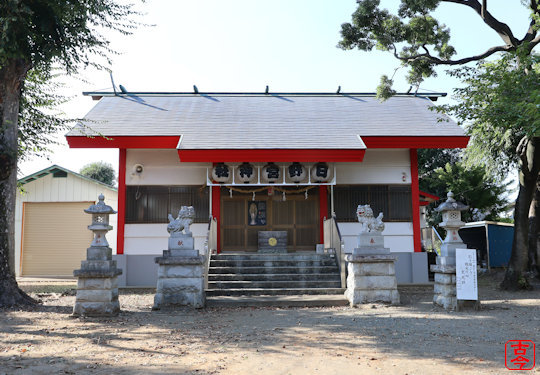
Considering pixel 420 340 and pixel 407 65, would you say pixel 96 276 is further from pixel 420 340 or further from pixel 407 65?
pixel 407 65

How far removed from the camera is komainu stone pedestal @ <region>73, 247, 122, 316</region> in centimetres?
820

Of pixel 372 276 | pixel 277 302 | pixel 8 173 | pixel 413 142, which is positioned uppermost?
pixel 413 142

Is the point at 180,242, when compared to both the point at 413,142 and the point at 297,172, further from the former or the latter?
the point at 413,142

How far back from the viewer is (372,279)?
9.52 m

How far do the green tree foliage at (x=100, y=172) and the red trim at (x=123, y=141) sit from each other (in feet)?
86.0

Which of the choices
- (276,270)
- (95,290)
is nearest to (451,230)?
(276,270)

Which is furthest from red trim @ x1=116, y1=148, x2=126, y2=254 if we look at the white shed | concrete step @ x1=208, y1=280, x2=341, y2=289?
the white shed

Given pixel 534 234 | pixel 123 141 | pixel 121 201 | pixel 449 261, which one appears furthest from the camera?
pixel 534 234

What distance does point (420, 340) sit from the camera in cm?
619

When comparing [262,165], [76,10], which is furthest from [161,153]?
[76,10]

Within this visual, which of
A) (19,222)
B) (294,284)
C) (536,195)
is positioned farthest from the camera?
(19,222)

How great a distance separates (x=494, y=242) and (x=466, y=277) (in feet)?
38.2

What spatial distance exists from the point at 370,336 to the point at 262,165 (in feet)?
24.7

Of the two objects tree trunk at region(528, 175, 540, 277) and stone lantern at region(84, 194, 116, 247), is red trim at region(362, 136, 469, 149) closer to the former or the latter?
tree trunk at region(528, 175, 540, 277)
